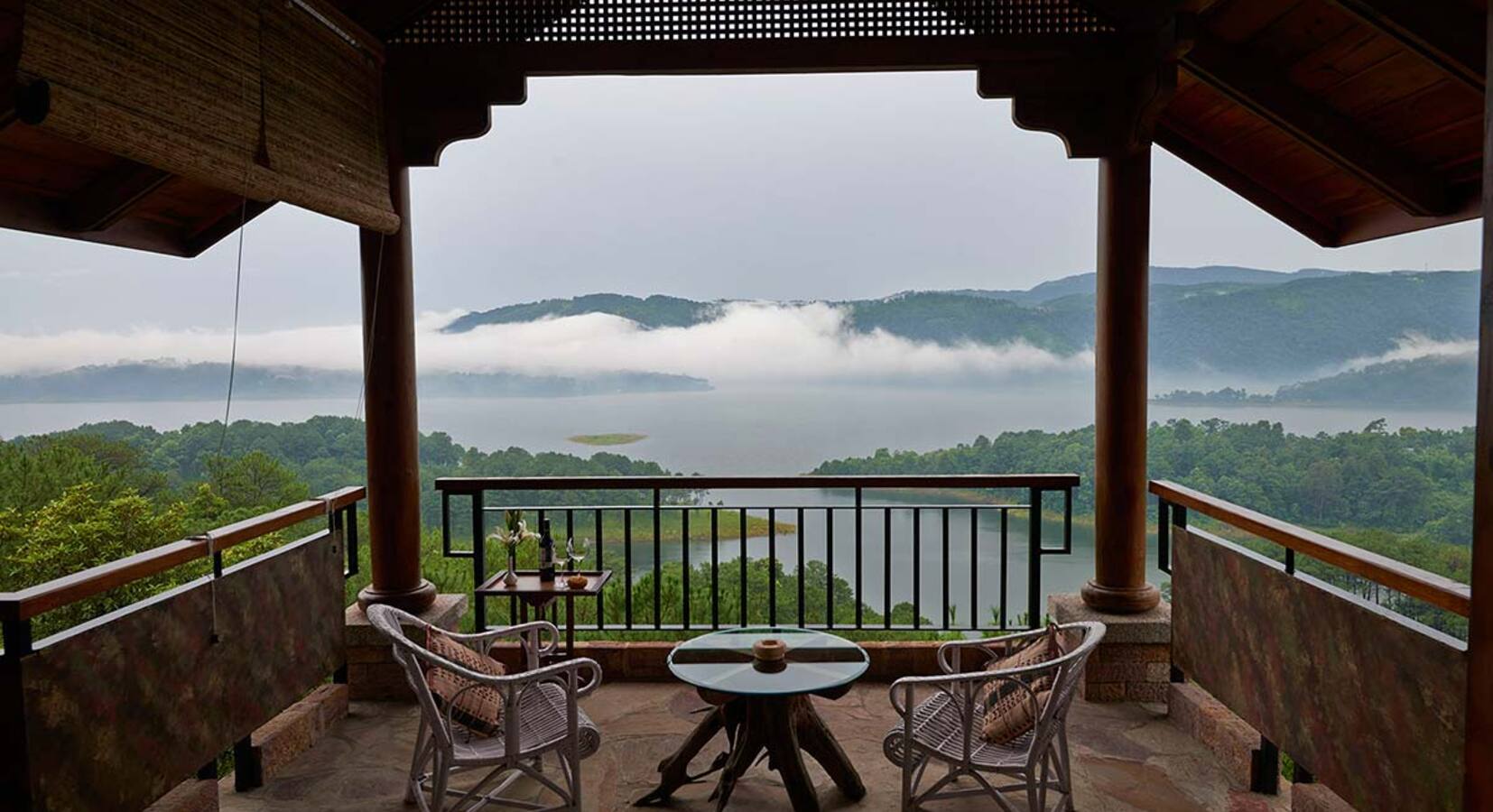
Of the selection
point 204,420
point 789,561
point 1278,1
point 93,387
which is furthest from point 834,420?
point 93,387

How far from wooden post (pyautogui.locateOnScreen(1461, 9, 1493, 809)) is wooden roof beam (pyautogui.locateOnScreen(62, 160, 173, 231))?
442 cm

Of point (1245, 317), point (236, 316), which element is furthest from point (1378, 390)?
point (236, 316)

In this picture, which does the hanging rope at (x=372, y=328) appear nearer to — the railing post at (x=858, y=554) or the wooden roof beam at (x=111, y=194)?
the wooden roof beam at (x=111, y=194)

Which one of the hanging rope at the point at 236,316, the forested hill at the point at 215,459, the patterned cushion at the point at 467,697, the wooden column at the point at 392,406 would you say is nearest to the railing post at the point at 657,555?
the wooden column at the point at 392,406

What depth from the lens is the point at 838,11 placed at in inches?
161

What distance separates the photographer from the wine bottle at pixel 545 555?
12.9ft

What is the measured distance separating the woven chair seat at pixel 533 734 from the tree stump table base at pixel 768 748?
1.26 ft

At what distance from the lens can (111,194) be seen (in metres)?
3.82

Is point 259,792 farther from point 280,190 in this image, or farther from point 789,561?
point 789,561

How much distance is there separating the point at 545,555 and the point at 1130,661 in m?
2.76

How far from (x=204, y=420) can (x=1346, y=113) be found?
14995 millimetres

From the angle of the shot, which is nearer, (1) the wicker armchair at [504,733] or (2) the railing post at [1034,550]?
(1) the wicker armchair at [504,733]

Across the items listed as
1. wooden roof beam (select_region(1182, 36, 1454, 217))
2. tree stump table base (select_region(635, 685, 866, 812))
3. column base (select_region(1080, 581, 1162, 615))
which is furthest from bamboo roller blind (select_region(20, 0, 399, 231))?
column base (select_region(1080, 581, 1162, 615))

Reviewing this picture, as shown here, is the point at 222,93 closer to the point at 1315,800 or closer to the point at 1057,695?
the point at 1057,695
